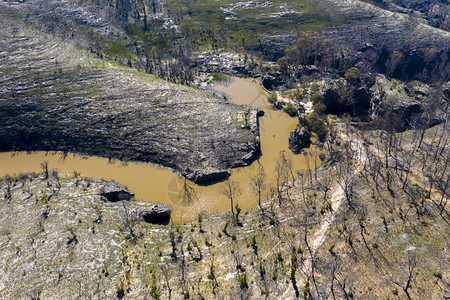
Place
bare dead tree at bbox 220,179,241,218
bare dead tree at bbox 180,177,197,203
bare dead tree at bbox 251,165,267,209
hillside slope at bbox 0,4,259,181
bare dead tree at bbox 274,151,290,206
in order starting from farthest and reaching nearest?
hillside slope at bbox 0,4,259,181 → bare dead tree at bbox 251,165,267,209 → bare dead tree at bbox 180,177,197,203 → bare dead tree at bbox 274,151,290,206 → bare dead tree at bbox 220,179,241,218

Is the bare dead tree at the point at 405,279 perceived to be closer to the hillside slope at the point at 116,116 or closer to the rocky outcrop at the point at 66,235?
the rocky outcrop at the point at 66,235

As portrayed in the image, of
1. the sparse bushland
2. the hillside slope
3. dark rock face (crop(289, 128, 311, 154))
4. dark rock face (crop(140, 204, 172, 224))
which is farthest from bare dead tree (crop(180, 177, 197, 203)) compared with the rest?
dark rock face (crop(289, 128, 311, 154))

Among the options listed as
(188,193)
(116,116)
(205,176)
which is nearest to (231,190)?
(205,176)

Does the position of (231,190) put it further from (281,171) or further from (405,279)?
(405,279)

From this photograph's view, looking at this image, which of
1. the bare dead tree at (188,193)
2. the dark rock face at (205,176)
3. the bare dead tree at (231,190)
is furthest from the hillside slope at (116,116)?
the bare dead tree at (231,190)

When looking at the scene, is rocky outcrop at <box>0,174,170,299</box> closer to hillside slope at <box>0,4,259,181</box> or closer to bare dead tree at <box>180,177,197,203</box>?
bare dead tree at <box>180,177,197,203</box>

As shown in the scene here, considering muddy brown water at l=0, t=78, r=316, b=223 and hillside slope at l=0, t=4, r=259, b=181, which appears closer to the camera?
Answer: muddy brown water at l=0, t=78, r=316, b=223
